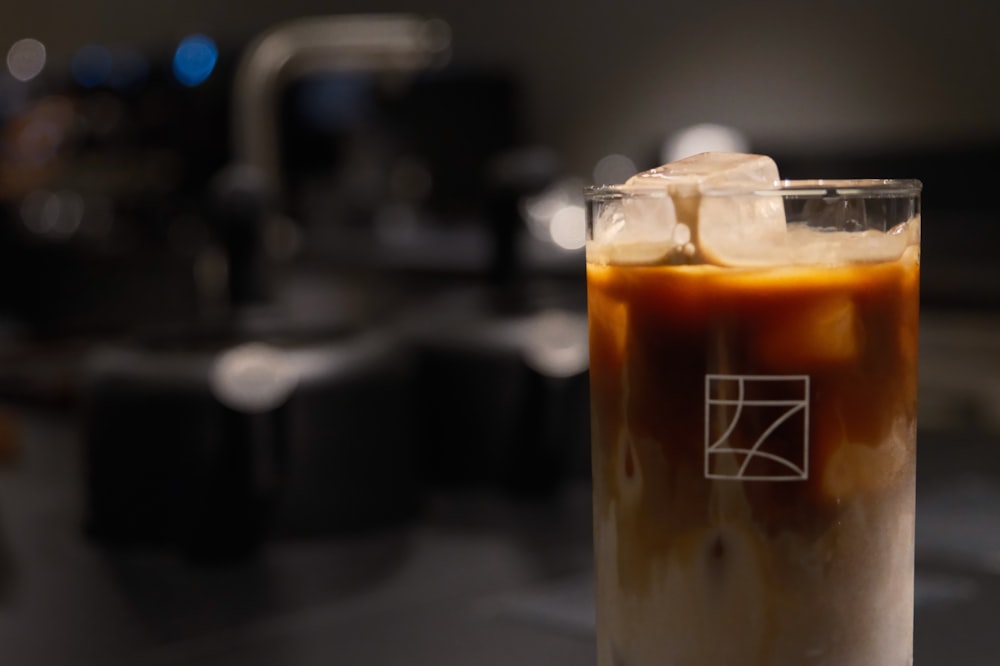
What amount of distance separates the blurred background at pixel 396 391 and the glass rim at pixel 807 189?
296 mm

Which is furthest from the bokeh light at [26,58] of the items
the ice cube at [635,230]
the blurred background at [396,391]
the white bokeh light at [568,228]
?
the ice cube at [635,230]

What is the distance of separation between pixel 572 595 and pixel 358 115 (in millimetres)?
4678

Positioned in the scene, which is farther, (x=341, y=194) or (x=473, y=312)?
(x=341, y=194)

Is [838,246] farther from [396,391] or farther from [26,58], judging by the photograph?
[26,58]

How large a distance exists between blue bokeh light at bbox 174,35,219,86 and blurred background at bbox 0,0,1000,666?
1.59m

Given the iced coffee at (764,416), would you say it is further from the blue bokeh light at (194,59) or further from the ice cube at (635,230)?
the blue bokeh light at (194,59)

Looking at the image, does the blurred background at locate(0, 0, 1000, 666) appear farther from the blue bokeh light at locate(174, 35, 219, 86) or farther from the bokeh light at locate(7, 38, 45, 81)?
the bokeh light at locate(7, 38, 45, 81)

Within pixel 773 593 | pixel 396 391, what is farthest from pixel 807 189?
pixel 396 391

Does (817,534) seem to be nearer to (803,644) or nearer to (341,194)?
(803,644)

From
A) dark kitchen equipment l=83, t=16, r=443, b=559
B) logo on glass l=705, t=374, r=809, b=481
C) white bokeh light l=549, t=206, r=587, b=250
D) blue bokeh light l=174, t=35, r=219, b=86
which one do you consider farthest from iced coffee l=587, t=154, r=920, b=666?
blue bokeh light l=174, t=35, r=219, b=86

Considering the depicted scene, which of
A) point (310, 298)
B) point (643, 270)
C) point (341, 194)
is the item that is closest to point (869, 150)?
point (310, 298)

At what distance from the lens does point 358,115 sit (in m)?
5.34

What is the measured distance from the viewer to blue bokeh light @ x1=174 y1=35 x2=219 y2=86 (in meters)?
5.34

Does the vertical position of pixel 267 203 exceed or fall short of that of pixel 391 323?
it exceeds it
